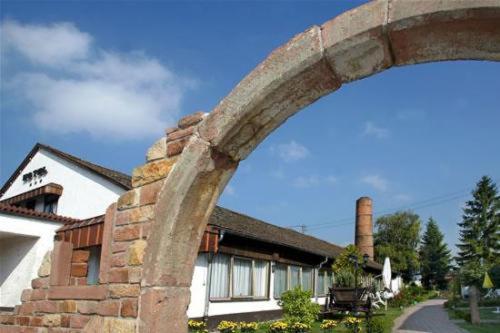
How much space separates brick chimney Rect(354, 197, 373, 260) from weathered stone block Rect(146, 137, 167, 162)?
27303 millimetres

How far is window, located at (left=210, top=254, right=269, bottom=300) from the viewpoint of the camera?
497 inches

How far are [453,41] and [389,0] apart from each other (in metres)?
0.49

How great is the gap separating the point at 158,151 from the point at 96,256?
5776 mm

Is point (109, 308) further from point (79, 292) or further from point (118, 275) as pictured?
point (79, 292)

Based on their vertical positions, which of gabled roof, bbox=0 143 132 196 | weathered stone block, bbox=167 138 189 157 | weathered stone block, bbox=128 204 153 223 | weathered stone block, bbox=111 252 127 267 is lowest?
weathered stone block, bbox=111 252 127 267

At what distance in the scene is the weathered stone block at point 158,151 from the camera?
427 centimetres

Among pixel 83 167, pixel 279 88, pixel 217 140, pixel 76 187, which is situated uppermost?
pixel 83 167

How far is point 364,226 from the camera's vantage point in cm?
3081

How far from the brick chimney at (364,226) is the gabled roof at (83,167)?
18109 millimetres

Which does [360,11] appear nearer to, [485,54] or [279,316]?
[485,54]

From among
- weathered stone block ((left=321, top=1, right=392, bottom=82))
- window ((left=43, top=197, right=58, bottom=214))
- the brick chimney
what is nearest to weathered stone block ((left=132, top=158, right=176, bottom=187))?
weathered stone block ((left=321, top=1, right=392, bottom=82))

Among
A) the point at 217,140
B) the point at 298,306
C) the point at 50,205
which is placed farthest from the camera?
the point at 50,205

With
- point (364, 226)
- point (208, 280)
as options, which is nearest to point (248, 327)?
point (208, 280)

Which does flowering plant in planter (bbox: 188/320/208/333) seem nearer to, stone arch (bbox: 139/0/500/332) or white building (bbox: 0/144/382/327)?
white building (bbox: 0/144/382/327)
